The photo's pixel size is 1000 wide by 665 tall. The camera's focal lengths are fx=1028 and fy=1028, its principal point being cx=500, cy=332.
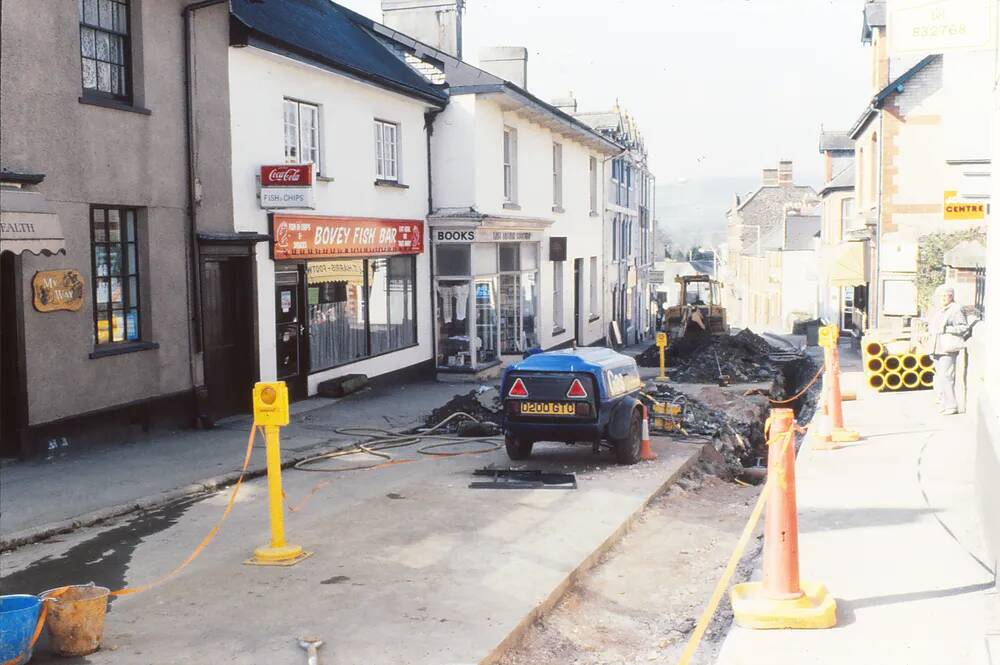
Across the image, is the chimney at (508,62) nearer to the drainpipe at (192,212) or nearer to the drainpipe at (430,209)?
the drainpipe at (430,209)

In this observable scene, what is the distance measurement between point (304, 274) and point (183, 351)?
3457mm

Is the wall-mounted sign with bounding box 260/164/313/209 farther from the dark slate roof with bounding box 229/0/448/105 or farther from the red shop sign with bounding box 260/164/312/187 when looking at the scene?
the dark slate roof with bounding box 229/0/448/105

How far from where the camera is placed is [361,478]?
11852 millimetres

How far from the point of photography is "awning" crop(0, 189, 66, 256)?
10.1 metres

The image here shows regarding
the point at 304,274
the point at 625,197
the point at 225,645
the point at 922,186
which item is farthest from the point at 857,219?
the point at 225,645

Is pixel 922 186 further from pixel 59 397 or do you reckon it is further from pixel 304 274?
pixel 59 397

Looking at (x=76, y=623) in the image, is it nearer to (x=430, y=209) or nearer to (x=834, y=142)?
(x=430, y=209)

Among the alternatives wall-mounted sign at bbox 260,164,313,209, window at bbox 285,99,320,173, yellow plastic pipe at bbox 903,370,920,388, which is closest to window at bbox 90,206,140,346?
wall-mounted sign at bbox 260,164,313,209

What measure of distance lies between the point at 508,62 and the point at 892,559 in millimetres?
24799

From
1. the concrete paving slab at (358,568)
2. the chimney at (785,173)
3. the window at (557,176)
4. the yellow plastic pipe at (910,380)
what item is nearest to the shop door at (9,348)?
the concrete paving slab at (358,568)

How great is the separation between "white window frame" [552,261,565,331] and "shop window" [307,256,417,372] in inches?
298

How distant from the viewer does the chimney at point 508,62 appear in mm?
29969

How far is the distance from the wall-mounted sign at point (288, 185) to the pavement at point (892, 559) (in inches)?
324

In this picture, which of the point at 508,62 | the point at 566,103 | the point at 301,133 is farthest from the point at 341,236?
the point at 566,103
